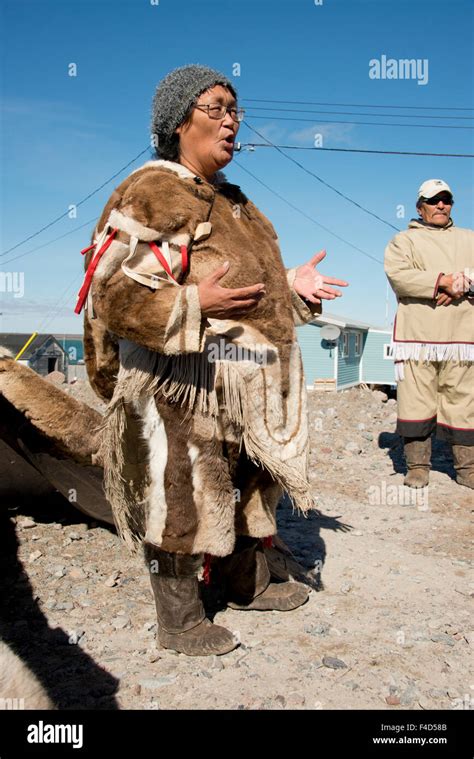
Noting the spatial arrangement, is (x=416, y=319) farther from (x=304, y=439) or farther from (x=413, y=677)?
(x=413, y=677)

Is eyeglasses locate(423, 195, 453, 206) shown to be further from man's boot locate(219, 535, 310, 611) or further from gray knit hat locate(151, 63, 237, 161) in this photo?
man's boot locate(219, 535, 310, 611)

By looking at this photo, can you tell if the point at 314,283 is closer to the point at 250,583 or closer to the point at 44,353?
the point at 250,583

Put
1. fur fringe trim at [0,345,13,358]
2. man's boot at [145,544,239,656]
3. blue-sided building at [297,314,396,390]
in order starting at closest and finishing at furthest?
1. man's boot at [145,544,239,656]
2. fur fringe trim at [0,345,13,358]
3. blue-sided building at [297,314,396,390]

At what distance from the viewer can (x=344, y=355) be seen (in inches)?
936

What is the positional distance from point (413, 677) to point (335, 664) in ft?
1.00

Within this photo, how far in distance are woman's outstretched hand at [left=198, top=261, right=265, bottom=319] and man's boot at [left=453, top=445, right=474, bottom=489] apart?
12.1 ft

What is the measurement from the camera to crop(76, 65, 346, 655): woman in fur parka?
2312 millimetres

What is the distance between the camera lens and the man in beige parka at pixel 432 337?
5105 millimetres

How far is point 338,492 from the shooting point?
17.3 ft

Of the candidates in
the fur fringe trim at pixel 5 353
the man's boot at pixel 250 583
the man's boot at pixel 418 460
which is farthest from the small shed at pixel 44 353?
the man's boot at pixel 250 583

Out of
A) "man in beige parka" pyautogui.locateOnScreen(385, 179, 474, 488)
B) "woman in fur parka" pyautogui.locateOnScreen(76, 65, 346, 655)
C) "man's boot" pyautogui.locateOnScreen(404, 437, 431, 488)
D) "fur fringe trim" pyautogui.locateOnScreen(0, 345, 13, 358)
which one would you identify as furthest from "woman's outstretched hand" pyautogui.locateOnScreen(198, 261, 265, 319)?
"man's boot" pyautogui.locateOnScreen(404, 437, 431, 488)

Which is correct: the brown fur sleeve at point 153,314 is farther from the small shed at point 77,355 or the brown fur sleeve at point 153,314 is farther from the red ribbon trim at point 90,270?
the small shed at point 77,355

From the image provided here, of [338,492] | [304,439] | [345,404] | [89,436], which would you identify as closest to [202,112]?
[304,439]
